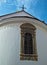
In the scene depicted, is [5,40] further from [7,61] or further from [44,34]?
[44,34]

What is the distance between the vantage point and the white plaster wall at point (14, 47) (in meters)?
13.0

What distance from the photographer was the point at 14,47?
13.2 meters

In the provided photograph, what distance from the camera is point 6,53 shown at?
13.1m

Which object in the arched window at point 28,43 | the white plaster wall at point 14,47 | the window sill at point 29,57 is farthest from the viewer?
the arched window at point 28,43

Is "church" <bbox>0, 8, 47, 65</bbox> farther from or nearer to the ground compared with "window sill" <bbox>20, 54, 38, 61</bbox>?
farther from the ground

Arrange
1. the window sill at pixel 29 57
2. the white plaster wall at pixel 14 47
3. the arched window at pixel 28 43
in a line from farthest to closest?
the arched window at pixel 28 43 → the window sill at pixel 29 57 → the white plaster wall at pixel 14 47

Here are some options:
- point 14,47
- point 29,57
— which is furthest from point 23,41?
point 29,57

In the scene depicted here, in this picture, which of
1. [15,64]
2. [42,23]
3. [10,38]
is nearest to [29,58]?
[15,64]

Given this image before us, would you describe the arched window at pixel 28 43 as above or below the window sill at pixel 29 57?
above

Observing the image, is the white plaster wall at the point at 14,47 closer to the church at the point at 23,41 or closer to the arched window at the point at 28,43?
the church at the point at 23,41

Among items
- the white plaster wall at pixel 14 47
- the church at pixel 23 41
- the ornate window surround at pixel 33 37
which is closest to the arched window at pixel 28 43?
the church at pixel 23 41

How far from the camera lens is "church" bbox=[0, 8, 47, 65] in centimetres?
1307

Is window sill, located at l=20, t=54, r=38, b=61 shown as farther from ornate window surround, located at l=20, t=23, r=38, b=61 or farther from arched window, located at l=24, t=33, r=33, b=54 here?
arched window, located at l=24, t=33, r=33, b=54

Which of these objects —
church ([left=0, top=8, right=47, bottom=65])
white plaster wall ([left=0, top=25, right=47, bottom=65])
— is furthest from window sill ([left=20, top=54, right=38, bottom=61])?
white plaster wall ([left=0, top=25, right=47, bottom=65])
